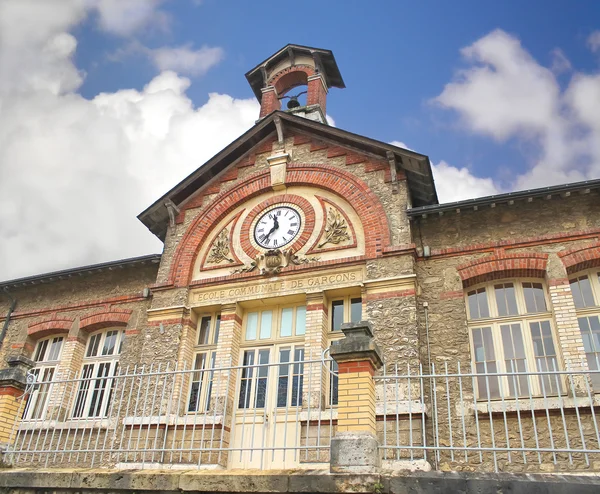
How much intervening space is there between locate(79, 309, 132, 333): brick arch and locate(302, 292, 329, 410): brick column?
16.5ft

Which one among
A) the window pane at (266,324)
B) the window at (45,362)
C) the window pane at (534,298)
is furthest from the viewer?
the window at (45,362)

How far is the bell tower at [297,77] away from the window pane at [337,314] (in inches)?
246

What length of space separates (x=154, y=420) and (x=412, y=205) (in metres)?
7.54

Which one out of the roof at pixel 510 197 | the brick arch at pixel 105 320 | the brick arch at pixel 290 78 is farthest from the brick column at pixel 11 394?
the brick arch at pixel 290 78

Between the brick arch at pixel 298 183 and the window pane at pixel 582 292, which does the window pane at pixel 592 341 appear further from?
the brick arch at pixel 298 183

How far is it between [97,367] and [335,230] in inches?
274

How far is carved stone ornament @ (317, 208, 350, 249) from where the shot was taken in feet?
39.7

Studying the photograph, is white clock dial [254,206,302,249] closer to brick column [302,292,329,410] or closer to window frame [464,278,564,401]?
brick column [302,292,329,410]

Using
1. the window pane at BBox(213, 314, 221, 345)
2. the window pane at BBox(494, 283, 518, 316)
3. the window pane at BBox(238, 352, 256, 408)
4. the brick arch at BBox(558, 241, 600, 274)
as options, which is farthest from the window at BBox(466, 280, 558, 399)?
the window pane at BBox(213, 314, 221, 345)

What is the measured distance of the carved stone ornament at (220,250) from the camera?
42.6 ft

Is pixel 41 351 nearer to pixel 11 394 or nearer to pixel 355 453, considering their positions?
pixel 11 394

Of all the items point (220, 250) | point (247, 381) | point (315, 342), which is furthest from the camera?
point (220, 250)

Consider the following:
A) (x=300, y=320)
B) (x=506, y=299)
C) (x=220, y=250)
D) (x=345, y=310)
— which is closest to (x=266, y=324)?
(x=300, y=320)

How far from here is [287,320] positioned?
11.9 metres
